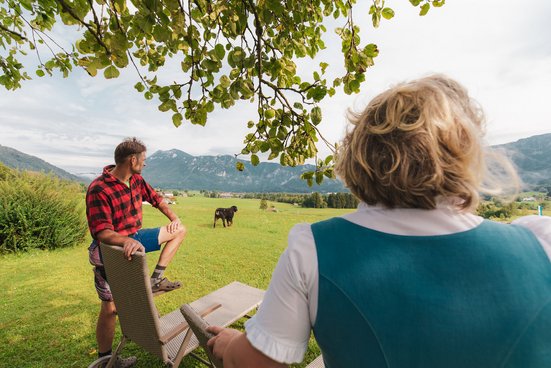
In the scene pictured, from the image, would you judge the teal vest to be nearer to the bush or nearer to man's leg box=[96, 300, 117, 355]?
man's leg box=[96, 300, 117, 355]

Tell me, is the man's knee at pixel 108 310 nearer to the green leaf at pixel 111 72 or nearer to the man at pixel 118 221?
the man at pixel 118 221

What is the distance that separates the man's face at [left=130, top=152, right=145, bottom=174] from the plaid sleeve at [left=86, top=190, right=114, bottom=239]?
1.96ft

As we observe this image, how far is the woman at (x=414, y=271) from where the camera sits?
31.0 inches

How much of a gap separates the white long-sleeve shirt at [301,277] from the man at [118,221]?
7.73 feet

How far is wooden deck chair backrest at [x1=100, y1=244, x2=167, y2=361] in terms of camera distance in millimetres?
2788

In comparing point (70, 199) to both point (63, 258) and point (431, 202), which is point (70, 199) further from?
point (431, 202)

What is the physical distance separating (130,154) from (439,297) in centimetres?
402

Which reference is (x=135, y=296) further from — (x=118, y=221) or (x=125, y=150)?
(x=125, y=150)

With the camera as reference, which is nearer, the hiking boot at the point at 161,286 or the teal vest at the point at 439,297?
the teal vest at the point at 439,297

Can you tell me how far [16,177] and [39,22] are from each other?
1029 cm

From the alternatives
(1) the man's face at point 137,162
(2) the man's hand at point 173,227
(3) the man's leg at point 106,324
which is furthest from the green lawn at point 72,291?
(1) the man's face at point 137,162

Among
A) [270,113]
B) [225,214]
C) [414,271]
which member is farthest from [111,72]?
[225,214]

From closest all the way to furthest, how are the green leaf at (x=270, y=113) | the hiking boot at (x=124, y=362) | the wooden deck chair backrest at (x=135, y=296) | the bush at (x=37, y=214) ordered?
the wooden deck chair backrest at (x=135, y=296) < the green leaf at (x=270, y=113) < the hiking boot at (x=124, y=362) < the bush at (x=37, y=214)

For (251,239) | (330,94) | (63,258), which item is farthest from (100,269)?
(251,239)
